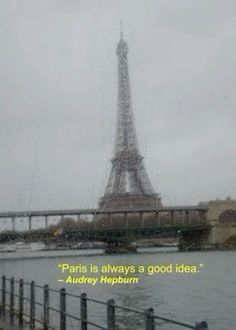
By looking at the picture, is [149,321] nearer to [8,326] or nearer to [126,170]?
[8,326]

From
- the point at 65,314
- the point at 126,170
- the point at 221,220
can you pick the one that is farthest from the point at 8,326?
the point at 221,220

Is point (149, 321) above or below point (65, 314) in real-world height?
above

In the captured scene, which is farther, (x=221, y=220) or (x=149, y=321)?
(x=221, y=220)

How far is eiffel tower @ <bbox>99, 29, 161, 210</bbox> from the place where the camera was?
130 meters

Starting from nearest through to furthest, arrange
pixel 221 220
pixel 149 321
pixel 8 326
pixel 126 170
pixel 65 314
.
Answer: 1. pixel 149 321
2. pixel 65 314
3. pixel 8 326
4. pixel 126 170
5. pixel 221 220

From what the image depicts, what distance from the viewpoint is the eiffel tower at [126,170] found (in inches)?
5098

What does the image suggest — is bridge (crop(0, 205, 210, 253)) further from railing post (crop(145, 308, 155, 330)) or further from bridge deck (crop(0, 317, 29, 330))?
railing post (crop(145, 308, 155, 330))

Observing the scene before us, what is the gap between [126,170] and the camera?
129000 millimetres

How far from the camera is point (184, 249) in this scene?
141375mm

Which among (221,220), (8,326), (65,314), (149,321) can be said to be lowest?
(8,326)

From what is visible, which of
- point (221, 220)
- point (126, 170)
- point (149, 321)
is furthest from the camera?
point (221, 220)

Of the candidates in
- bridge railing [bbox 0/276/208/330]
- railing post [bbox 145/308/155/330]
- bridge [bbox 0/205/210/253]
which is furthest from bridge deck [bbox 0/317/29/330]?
bridge [bbox 0/205/210/253]

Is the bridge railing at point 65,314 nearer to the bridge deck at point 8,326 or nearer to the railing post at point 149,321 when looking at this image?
the railing post at point 149,321

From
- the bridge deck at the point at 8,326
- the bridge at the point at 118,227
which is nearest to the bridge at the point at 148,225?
the bridge at the point at 118,227
